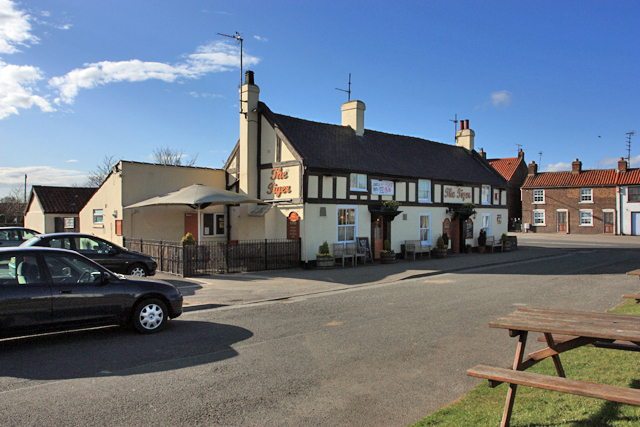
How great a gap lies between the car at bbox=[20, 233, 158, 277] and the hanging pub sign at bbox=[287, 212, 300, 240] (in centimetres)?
613

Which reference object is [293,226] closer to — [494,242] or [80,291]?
[80,291]

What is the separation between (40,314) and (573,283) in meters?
13.9

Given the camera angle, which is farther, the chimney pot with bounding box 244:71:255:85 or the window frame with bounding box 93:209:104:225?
the window frame with bounding box 93:209:104:225

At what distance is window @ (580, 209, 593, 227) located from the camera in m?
46.1

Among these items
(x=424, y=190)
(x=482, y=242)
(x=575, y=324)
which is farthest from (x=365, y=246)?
(x=575, y=324)

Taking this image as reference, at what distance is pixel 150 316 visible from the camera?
7.74 metres

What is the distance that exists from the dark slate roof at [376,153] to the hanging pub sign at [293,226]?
2.16 m

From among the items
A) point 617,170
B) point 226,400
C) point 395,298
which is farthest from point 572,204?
point 226,400

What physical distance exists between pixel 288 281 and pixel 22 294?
872cm

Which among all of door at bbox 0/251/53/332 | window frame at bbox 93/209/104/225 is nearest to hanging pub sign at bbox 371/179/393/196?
window frame at bbox 93/209/104/225

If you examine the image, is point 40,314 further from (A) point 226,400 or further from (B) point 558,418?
(B) point 558,418

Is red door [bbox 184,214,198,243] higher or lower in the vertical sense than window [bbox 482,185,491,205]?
lower

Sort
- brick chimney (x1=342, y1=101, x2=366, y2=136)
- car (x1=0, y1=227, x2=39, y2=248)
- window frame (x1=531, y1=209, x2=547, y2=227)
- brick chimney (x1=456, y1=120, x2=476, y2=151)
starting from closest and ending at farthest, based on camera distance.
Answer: car (x1=0, y1=227, x2=39, y2=248) < brick chimney (x1=342, y1=101, x2=366, y2=136) < brick chimney (x1=456, y1=120, x2=476, y2=151) < window frame (x1=531, y1=209, x2=547, y2=227)

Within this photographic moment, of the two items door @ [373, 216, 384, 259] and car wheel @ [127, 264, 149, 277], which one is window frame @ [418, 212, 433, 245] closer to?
door @ [373, 216, 384, 259]
